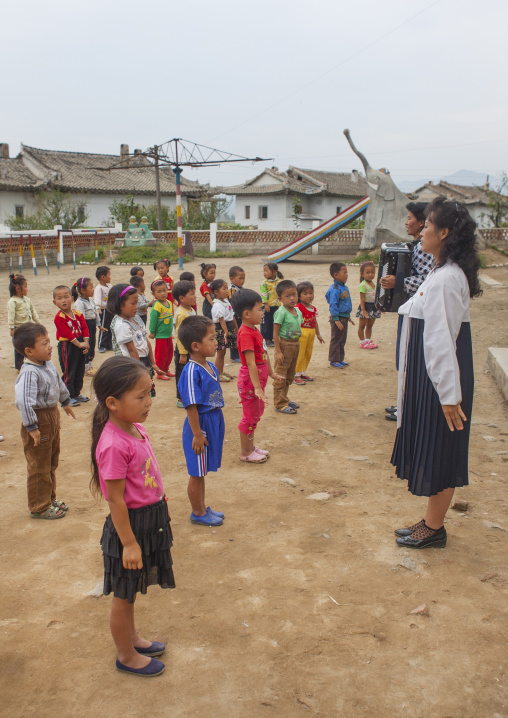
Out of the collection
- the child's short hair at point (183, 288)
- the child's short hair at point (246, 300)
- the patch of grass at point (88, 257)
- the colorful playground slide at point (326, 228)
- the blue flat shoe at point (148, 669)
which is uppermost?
the colorful playground slide at point (326, 228)

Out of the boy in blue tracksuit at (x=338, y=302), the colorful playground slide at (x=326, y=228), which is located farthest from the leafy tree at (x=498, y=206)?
the boy in blue tracksuit at (x=338, y=302)

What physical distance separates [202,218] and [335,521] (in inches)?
1233

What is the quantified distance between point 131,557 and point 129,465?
13.2 inches

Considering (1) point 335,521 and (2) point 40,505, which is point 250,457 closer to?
(1) point 335,521

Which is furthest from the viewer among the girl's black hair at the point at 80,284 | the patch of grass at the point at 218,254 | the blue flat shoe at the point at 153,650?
the patch of grass at the point at 218,254

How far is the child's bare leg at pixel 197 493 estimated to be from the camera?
3432 mm

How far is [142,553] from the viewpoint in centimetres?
228

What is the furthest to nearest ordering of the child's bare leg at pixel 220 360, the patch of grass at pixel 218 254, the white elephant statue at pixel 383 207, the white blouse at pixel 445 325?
the patch of grass at pixel 218 254 < the white elephant statue at pixel 383 207 < the child's bare leg at pixel 220 360 < the white blouse at pixel 445 325

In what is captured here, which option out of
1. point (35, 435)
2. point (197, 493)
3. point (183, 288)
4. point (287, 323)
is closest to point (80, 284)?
point (183, 288)

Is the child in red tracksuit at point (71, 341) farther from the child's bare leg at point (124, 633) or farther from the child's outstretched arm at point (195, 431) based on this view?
the child's bare leg at point (124, 633)

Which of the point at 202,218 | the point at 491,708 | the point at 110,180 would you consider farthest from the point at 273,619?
the point at 110,180

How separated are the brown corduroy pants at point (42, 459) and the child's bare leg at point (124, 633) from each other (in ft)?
5.09

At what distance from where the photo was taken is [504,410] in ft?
18.4

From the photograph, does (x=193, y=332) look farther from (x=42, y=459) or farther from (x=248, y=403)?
(x=42, y=459)
